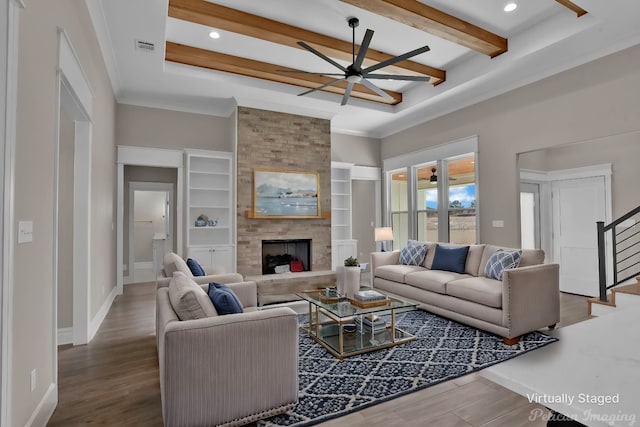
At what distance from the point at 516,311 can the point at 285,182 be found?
4.17 m

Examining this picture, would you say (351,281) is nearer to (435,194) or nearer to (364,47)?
(364,47)

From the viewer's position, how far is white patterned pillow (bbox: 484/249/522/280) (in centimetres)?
380

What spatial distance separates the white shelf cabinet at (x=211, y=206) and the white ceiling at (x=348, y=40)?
38.1 inches

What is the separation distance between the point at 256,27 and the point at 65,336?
3776mm

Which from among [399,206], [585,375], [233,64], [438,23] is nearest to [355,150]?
[399,206]

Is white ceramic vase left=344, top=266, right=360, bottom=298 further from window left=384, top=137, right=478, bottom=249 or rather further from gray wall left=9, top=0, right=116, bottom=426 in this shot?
window left=384, top=137, right=478, bottom=249

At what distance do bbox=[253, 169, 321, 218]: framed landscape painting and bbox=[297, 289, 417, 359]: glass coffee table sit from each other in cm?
269

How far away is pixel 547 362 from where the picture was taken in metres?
2.84

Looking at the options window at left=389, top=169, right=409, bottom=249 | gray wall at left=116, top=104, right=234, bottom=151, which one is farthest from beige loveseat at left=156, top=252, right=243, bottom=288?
window at left=389, top=169, right=409, bottom=249

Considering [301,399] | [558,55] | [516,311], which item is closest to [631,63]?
[558,55]

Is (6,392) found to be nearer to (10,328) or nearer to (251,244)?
(10,328)

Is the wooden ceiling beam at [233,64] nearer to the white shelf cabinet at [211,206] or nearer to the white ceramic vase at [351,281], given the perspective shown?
the white shelf cabinet at [211,206]

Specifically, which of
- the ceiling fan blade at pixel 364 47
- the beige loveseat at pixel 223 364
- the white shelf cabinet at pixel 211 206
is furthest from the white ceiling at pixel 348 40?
the beige loveseat at pixel 223 364

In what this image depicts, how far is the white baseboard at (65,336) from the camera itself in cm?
328
